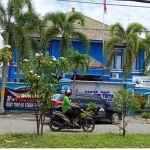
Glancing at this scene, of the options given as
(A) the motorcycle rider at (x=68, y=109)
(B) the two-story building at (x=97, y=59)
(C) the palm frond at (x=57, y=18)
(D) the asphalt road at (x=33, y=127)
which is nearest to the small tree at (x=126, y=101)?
(A) the motorcycle rider at (x=68, y=109)

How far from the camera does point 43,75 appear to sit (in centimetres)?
1012

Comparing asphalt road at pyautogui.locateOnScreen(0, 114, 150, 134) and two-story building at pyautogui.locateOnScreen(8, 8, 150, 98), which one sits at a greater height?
two-story building at pyautogui.locateOnScreen(8, 8, 150, 98)

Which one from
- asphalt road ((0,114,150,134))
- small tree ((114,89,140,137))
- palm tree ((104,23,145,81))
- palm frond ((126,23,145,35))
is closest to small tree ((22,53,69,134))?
Result: small tree ((114,89,140,137))

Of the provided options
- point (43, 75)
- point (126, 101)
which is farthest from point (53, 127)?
point (43, 75)

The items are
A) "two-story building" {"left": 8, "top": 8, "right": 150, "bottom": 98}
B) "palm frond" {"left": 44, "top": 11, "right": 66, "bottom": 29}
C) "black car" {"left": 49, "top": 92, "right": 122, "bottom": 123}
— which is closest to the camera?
"black car" {"left": 49, "top": 92, "right": 122, "bottom": 123}

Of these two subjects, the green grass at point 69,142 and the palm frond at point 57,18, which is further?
the palm frond at point 57,18

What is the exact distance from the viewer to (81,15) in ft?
84.8

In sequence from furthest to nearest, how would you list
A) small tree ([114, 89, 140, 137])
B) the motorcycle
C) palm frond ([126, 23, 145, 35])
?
1. palm frond ([126, 23, 145, 35])
2. the motorcycle
3. small tree ([114, 89, 140, 137])

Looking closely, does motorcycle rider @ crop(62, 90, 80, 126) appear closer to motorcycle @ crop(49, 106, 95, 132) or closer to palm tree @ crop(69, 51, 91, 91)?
motorcycle @ crop(49, 106, 95, 132)

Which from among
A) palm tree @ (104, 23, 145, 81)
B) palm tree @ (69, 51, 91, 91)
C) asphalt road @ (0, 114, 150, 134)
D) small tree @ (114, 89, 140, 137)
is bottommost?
asphalt road @ (0, 114, 150, 134)

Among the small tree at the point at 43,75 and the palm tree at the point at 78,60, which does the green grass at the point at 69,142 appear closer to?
the small tree at the point at 43,75

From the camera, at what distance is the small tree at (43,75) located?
32.8ft

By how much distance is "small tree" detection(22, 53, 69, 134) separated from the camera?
9.98 meters

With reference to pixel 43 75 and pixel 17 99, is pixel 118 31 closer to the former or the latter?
pixel 17 99
